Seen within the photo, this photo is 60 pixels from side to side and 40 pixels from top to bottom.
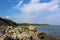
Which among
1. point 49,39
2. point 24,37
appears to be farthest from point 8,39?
point 49,39

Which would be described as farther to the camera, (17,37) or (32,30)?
(32,30)

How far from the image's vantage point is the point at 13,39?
49.8 ft

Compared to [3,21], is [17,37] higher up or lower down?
lower down

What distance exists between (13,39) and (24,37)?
2.78 ft

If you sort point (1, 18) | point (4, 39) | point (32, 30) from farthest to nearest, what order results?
point (1, 18), point (32, 30), point (4, 39)

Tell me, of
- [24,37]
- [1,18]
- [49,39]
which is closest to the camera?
[24,37]

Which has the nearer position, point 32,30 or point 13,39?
point 13,39

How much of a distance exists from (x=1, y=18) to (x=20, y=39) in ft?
93.3

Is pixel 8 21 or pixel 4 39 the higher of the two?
pixel 8 21

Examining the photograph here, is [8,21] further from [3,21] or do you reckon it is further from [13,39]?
[13,39]

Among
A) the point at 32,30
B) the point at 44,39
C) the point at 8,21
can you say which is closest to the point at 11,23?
the point at 8,21

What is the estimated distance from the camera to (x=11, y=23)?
43625mm

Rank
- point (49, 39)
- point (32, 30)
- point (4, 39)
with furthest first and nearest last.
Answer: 1. point (49, 39)
2. point (32, 30)
3. point (4, 39)

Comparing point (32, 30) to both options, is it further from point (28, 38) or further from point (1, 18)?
point (1, 18)
